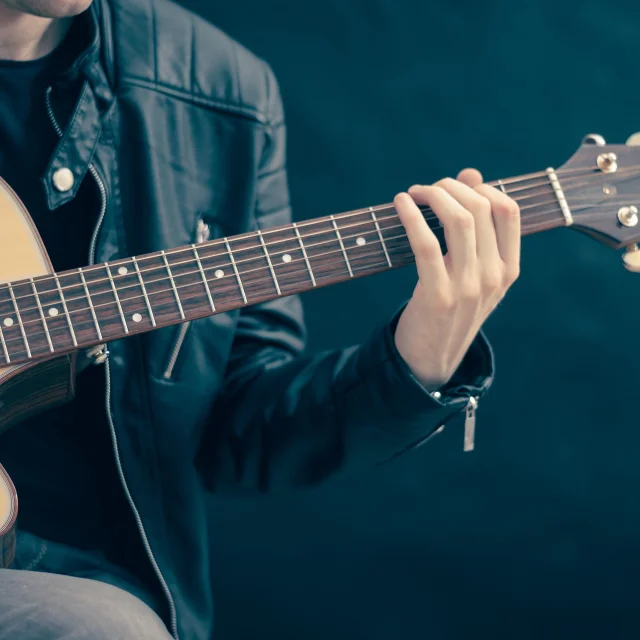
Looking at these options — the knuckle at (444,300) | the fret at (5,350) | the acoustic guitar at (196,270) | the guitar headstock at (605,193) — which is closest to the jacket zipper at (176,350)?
the acoustic guitar at (196,270)

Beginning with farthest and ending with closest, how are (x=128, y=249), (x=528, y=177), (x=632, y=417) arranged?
(x=632, y=417), (x=128, y=249), (x=528, y=177)

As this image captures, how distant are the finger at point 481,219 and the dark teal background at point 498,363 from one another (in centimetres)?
61

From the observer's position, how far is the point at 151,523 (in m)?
1.11

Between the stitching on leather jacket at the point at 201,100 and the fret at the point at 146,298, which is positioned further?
the stitching on leather jacket at the point at 201,100

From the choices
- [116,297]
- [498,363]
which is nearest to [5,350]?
[116,297]

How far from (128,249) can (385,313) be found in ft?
1.93

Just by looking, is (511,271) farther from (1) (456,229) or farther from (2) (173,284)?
(2) (173,284)

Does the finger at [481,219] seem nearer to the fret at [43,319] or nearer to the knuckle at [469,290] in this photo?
the knuckle at [469,290]

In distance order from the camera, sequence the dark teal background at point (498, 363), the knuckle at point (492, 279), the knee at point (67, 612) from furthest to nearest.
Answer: the dark teal background at point (498, 363)
the knuckle at point (492, 279)
the knee at point (67, 612)

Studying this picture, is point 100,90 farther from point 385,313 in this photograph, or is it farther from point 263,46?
point 385,313

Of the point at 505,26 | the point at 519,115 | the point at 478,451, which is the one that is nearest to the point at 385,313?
the point at 478,451

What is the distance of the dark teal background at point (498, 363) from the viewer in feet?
4.98

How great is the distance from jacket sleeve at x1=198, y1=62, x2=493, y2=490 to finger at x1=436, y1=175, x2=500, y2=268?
13cm

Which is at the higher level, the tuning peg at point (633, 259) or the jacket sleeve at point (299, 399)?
the tuning peg at point (633, 259)
